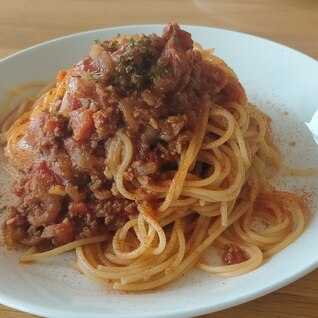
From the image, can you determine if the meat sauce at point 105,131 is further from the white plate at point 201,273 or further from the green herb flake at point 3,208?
the white plate at point 201,273

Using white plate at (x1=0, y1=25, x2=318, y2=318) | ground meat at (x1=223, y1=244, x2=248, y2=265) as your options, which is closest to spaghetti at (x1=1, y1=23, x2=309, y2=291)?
ground meat at (x1=223, y1=244, x2=248, y2=265)

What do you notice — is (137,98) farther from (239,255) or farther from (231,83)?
(239,255)

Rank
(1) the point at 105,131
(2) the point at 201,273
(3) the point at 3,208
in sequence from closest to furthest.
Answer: (2) the point at 201,273, (1) the point at 105,131, (3) the point at 3,208

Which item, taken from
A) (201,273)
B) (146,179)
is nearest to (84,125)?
(146,179)

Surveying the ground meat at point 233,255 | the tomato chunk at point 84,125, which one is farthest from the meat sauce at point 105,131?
the ground meat at point 233,255

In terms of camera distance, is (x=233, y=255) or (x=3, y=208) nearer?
(x=233, y=255)

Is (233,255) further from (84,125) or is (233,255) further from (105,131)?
(84,125)

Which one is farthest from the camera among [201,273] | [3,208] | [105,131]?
[3,208]
